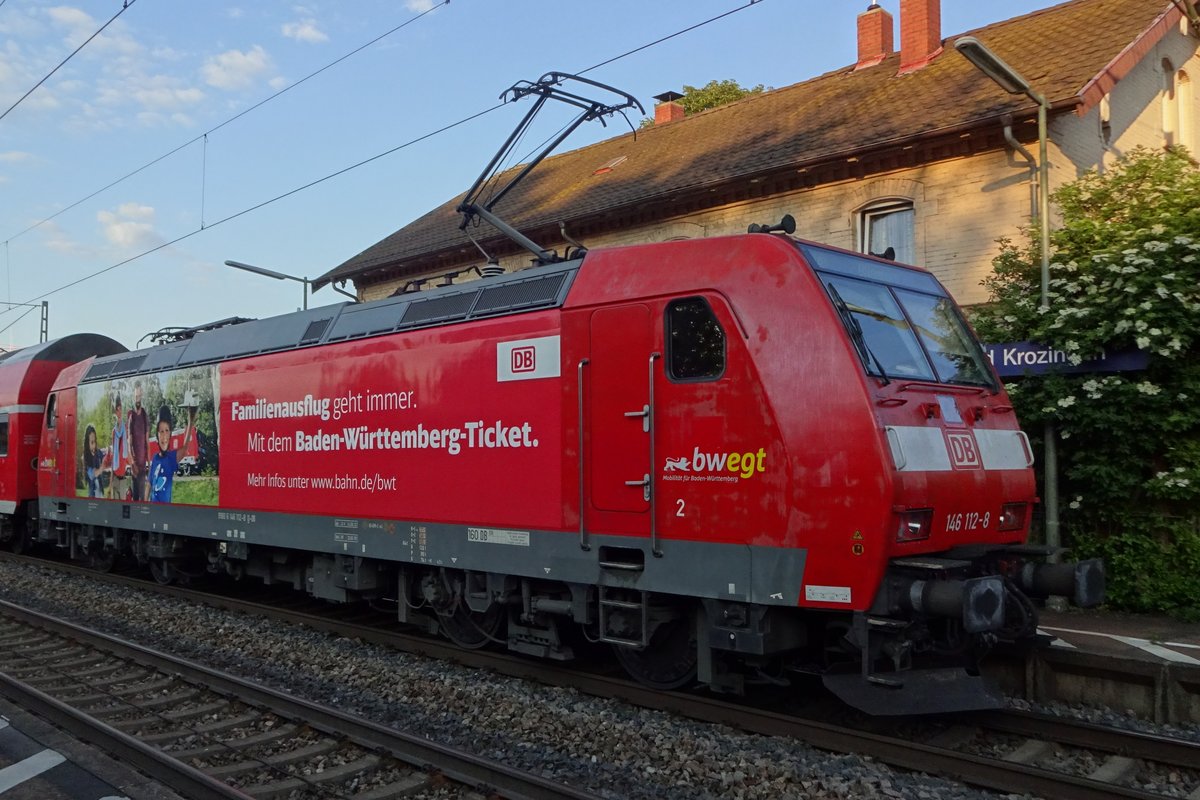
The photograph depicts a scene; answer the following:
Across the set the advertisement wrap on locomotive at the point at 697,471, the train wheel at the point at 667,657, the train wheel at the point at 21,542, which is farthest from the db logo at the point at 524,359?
the train wheel at the point at 21,542

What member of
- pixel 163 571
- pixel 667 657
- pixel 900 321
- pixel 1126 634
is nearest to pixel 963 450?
pixel 900 321

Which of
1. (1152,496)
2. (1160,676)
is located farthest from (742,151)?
(1160,676)

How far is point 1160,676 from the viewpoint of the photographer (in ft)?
21.8

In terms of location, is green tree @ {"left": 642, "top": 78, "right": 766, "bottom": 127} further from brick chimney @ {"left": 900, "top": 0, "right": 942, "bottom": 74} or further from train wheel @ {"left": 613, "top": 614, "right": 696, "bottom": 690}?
train wheel @ {"left": 613, "top": 614, "right": 696, "bottom": 690}

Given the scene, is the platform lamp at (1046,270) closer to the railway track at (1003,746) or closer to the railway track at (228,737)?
the railway track at (1003,746)

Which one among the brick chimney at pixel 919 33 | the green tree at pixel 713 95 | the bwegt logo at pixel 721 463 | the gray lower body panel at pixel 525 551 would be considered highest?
the green tree at pixel 713 95

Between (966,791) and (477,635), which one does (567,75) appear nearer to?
(477,635)

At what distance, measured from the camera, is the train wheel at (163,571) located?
525 inches

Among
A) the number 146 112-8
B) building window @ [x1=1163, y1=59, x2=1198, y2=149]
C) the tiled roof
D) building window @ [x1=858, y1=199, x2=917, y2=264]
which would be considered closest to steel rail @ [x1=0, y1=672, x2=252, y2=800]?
the number 146 112-8

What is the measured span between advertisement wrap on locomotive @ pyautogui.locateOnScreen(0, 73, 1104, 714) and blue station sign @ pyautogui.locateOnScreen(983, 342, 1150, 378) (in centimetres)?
338

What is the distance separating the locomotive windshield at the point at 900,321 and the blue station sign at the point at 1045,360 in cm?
278

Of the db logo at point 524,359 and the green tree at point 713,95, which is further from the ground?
the green tree at point 713,95

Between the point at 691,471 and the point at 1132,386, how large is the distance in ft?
19.6

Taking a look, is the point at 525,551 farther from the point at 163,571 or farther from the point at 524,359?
the point at 163,571
